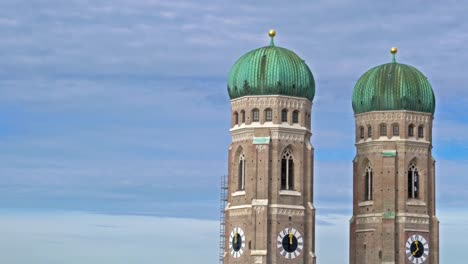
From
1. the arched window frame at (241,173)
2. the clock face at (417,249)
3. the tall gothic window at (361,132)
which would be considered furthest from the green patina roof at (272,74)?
the clock face at (417,249)

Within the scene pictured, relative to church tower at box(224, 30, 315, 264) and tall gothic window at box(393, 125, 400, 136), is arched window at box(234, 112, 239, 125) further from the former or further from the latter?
tall gothic window at box(393, 125, 400, 136)

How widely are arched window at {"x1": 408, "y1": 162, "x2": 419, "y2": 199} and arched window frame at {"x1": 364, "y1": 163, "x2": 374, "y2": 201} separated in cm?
387

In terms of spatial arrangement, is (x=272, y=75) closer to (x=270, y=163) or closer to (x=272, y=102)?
(x=272, y=102)

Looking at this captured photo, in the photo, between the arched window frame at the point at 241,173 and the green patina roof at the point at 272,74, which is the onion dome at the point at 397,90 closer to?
the green patina roof at the point at 272,74

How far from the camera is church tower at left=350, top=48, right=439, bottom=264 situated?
15575 cm

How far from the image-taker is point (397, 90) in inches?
6191

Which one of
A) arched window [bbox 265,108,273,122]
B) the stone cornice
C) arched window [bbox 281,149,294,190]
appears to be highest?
the stone cornice

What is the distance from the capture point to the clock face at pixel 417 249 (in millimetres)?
155512

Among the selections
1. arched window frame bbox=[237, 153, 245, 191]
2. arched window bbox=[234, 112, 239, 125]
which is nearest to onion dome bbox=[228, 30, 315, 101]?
arched window bbox=[234, 112, 239, 125]

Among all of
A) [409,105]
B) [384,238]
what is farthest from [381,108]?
[384,238]

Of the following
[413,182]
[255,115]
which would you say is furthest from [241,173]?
[413,182]

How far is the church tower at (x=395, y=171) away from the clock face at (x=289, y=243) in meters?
12.3

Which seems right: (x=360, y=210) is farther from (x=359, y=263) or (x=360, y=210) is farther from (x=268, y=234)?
(x=268, y=234)

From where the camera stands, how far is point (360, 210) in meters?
159
